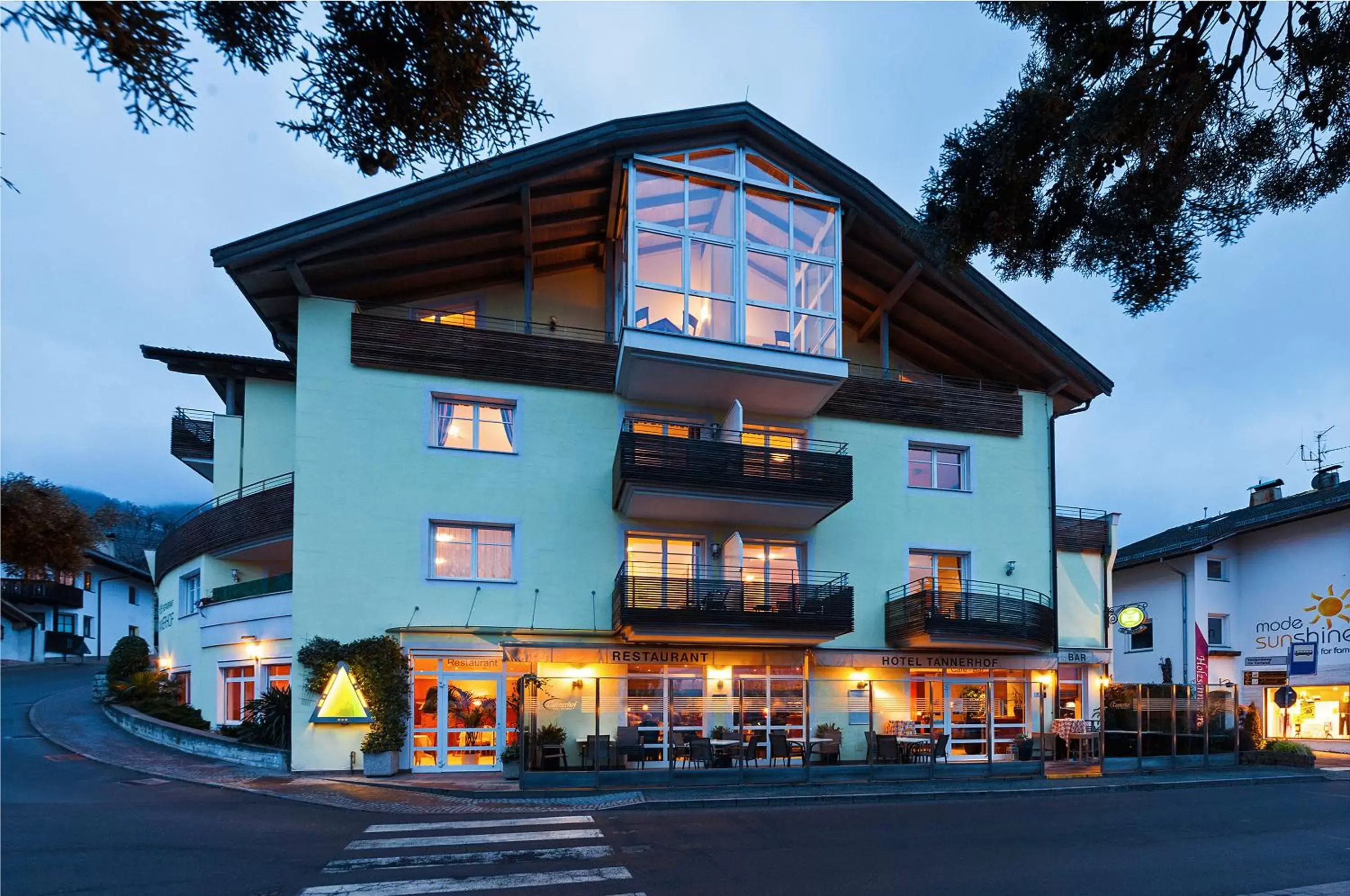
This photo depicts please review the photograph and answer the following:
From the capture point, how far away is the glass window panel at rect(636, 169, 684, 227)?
2030cm

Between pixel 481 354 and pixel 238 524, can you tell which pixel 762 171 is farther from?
pixel 238 524

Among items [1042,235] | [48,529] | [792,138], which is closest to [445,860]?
[48,529]

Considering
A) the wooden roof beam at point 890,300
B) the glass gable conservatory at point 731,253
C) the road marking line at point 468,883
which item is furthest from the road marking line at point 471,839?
the wooden roof beam at point 890,300

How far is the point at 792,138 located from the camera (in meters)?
21.4

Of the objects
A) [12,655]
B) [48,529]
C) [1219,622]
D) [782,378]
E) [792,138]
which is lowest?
[12,655]

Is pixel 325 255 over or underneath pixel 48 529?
over

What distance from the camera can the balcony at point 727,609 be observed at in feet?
62.7

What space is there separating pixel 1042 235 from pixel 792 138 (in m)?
16.9

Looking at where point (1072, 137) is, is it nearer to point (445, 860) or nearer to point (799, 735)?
point (445, 860)

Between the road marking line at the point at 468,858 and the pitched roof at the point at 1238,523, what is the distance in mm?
22499

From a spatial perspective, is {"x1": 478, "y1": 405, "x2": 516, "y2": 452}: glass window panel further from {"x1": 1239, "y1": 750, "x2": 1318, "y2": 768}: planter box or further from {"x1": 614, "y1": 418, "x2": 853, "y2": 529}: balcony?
{"x1": 1239, "y1": 750, "x2": 1318, "y2": 768}: planter box

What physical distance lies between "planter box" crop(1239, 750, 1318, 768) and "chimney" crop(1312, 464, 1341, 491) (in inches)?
648

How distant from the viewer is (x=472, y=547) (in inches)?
778

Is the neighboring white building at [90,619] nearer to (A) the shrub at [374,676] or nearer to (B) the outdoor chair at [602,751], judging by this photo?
(A) the shrub at [374,676]
